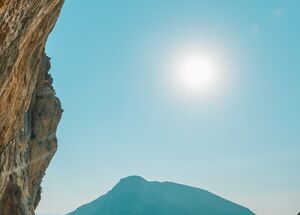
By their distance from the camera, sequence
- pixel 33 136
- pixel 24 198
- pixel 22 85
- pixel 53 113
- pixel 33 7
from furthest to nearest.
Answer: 1. pixel 53 113
2. pixel 33 136
3. pixel 24 198
4. pixel 22 85
5. pixel 33 7

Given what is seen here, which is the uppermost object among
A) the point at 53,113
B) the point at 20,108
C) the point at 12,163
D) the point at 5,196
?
the point at 53,113

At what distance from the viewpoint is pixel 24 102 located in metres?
31.0

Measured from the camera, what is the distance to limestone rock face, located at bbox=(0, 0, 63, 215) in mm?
18733

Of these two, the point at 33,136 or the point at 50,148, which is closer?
the point at 33,136

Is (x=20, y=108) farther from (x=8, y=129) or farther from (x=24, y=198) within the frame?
→ (x=24, y=198)

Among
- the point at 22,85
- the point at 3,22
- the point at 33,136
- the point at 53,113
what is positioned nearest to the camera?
the point at 3,22

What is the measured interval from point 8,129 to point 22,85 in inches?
171

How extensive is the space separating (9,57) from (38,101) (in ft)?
112

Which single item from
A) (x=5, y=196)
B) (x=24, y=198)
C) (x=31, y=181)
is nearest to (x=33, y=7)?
(x=5, y=196)

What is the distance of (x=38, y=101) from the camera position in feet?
174

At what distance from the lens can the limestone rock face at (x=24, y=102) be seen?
18.7 metres

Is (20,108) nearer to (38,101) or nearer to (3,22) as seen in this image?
(3,22)

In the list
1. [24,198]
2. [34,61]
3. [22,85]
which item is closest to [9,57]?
[22,85]

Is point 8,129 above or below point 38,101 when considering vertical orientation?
below
